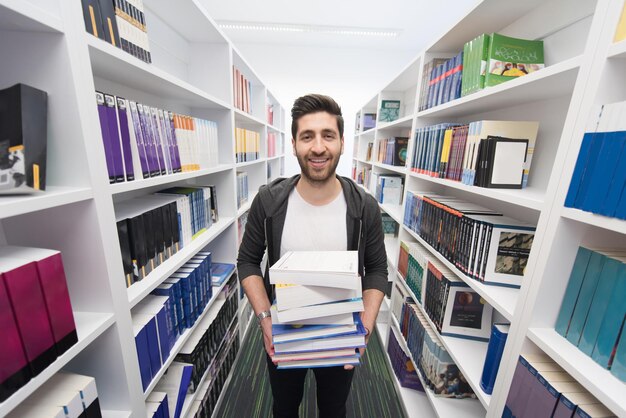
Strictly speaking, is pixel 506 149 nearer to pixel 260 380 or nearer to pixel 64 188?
pixel 64 188

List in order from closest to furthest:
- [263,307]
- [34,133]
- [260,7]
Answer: [34,133] → [263,307] → [260,7]

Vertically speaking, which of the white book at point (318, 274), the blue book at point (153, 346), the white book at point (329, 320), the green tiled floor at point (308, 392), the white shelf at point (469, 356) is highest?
the white book at point (318, 274)

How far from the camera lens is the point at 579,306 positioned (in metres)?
0.68

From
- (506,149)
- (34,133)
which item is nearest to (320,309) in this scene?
(34,133)

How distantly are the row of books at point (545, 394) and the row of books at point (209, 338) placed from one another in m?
1.34

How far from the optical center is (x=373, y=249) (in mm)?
1121

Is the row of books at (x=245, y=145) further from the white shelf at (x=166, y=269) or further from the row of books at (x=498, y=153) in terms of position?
the row of books at (x=498, y=153)

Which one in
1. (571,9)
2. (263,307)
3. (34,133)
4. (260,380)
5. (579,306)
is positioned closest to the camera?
(34,133)

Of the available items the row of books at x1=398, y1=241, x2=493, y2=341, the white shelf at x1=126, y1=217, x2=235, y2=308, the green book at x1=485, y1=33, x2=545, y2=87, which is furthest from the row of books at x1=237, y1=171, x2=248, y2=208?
the green book at x1=485, y1=33, x2=545, y2=87

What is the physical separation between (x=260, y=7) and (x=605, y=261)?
385 cm

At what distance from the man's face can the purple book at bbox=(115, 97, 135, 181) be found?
24.4 inches

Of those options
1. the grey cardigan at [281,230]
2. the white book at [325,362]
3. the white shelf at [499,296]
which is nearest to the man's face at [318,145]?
the grey cardigan at [281,230]

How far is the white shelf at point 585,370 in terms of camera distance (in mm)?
543

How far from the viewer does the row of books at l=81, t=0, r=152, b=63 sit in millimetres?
726
